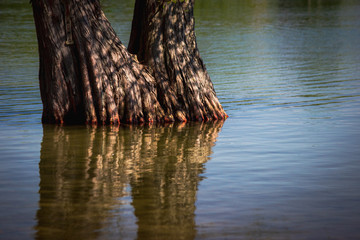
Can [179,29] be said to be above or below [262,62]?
above

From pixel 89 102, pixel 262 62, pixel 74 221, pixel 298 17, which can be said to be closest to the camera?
pixel 74 221

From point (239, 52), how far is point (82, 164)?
16075mm

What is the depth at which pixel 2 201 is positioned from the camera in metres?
7.35

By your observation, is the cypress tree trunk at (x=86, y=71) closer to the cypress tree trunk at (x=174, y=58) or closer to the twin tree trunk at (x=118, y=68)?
the twin tree trunk at (x=118, y=68)

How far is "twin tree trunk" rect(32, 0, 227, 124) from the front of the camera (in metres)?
11.6

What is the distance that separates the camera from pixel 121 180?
323 inches

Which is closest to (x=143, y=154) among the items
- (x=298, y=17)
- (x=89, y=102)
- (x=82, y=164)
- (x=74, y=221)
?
(x=82, y=164)

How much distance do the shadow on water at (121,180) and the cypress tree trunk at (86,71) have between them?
1.45ft

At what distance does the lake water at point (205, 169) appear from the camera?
6.57m

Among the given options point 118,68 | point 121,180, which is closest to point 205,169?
point 121,180

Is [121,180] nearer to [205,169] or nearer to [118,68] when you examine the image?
[205,169]

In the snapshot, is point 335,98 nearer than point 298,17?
Yes

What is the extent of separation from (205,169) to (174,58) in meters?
3.88

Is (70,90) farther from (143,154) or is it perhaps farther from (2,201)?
(2,201)
